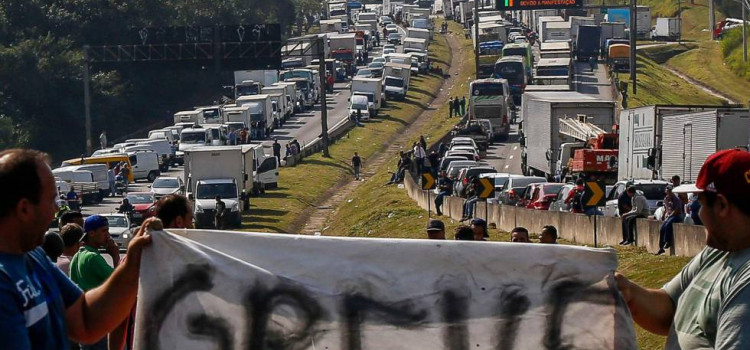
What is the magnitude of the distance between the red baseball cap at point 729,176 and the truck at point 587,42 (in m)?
110

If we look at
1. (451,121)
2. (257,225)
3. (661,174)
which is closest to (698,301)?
(661,174)

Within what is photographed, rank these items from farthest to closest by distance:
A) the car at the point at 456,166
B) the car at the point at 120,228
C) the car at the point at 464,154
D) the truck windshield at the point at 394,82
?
the truck windshield at the point at 394,82, the car at the point at 464,154, the car at the point at 456,166, the car at the point at 120,228

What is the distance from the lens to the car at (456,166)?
2216 inches

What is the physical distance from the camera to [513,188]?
45969 mm

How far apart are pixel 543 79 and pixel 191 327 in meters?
A: 90.4

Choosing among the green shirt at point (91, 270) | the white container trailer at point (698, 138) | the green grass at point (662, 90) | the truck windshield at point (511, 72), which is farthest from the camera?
the truck windshield at point (511, 72)

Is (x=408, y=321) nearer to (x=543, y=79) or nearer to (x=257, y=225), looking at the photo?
(x=257, y=225)

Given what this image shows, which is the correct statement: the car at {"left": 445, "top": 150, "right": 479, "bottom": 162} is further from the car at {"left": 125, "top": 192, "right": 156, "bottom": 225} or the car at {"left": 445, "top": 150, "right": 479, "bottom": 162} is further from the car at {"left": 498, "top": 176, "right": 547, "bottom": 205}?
the car at {"left": 498, "top": 176, "right": 547, "bottom": 205}

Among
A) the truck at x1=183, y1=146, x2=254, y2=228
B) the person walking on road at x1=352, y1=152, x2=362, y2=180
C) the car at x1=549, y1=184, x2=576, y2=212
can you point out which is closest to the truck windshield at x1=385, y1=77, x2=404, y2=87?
Result: the person walking on road at x1=352, y1=152, x2=362, y2=180

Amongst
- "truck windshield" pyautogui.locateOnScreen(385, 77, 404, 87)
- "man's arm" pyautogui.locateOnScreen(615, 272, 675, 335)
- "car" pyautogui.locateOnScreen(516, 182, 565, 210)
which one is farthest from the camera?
"truck windshield" pyautogui.locateOnScreen(385, 77, 404, 87)

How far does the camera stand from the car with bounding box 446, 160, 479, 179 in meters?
56.3

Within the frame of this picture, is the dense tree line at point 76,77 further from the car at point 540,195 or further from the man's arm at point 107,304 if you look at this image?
the man's arm at point 107,304

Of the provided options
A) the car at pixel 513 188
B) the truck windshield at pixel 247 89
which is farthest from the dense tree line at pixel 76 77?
the car at pixel 513 188

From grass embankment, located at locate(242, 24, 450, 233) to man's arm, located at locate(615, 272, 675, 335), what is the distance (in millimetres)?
42676
